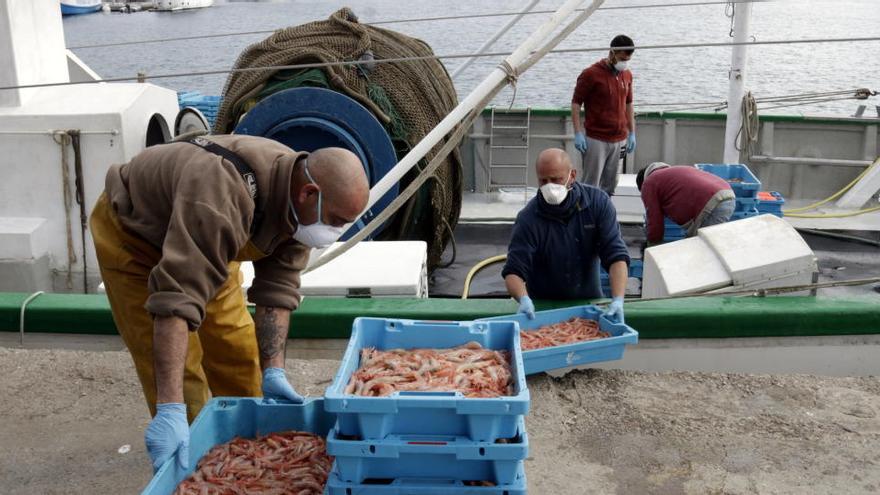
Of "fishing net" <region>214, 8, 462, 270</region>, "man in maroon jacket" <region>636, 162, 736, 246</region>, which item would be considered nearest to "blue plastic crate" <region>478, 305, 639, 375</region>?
"man in maroon jacket" <region>636, 162, 736, 246</region>

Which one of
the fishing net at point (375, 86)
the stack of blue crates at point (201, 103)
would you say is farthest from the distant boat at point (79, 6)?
the fishing net at point (375, 86)

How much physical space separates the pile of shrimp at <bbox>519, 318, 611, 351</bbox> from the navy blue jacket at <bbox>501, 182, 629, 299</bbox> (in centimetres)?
43

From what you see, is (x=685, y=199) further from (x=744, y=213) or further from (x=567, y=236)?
(x=567, y=236)

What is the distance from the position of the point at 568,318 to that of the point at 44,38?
532cm

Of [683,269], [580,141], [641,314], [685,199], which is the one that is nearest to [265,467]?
[641,314]

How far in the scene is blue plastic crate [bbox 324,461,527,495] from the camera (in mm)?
2928

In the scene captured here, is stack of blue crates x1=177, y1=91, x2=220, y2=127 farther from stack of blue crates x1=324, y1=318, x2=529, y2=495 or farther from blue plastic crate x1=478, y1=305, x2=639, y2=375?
stack of blue crates x1=324, y1=318, x2=529, y2=495

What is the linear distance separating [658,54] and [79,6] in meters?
63.7

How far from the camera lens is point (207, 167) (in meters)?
3.08

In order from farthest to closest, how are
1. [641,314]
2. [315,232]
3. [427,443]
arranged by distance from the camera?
[641,314] → [315,232] → [427,443]

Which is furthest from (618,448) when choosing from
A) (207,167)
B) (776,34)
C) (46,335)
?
(776,34)

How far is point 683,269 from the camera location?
19.1ft

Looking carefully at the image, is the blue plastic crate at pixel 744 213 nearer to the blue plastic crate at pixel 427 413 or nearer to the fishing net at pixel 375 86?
the fishing net at pixel 375 86

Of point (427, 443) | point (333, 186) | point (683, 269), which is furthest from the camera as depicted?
point (683, 269)
